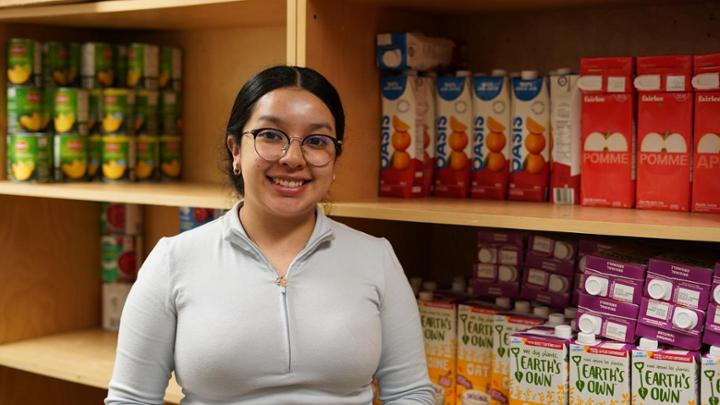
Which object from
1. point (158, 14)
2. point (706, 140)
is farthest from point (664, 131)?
point (158, 14)

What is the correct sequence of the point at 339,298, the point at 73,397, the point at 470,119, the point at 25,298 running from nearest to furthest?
1. the point at 339,298
2. the point at 470,119
3. the point at 25,298
4. the point at 73,397

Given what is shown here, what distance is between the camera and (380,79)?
1.99 meters

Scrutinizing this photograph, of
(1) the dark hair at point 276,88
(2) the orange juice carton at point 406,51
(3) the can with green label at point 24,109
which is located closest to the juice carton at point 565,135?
(2) the orange juice carton at point 406,51

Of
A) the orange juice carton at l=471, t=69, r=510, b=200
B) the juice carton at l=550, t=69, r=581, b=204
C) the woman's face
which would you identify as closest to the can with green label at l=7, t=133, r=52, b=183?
the woman's face

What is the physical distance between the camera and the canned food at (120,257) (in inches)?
102

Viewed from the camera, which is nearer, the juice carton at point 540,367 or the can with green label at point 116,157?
the juice carton at point 540,367

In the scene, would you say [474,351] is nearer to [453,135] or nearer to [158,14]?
[453,135]

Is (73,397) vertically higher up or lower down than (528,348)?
lower down

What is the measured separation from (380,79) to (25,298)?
121 cm

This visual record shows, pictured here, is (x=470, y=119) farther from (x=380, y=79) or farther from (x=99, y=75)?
(x=99, y=75)

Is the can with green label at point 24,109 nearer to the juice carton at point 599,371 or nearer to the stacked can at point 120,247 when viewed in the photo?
the stacked can at point 120,247

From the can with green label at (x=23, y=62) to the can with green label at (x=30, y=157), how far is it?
14cm

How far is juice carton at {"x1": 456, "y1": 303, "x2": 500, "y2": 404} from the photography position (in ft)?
5.98

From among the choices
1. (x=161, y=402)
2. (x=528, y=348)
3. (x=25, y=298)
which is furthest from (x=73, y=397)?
(x=528, y=348)
